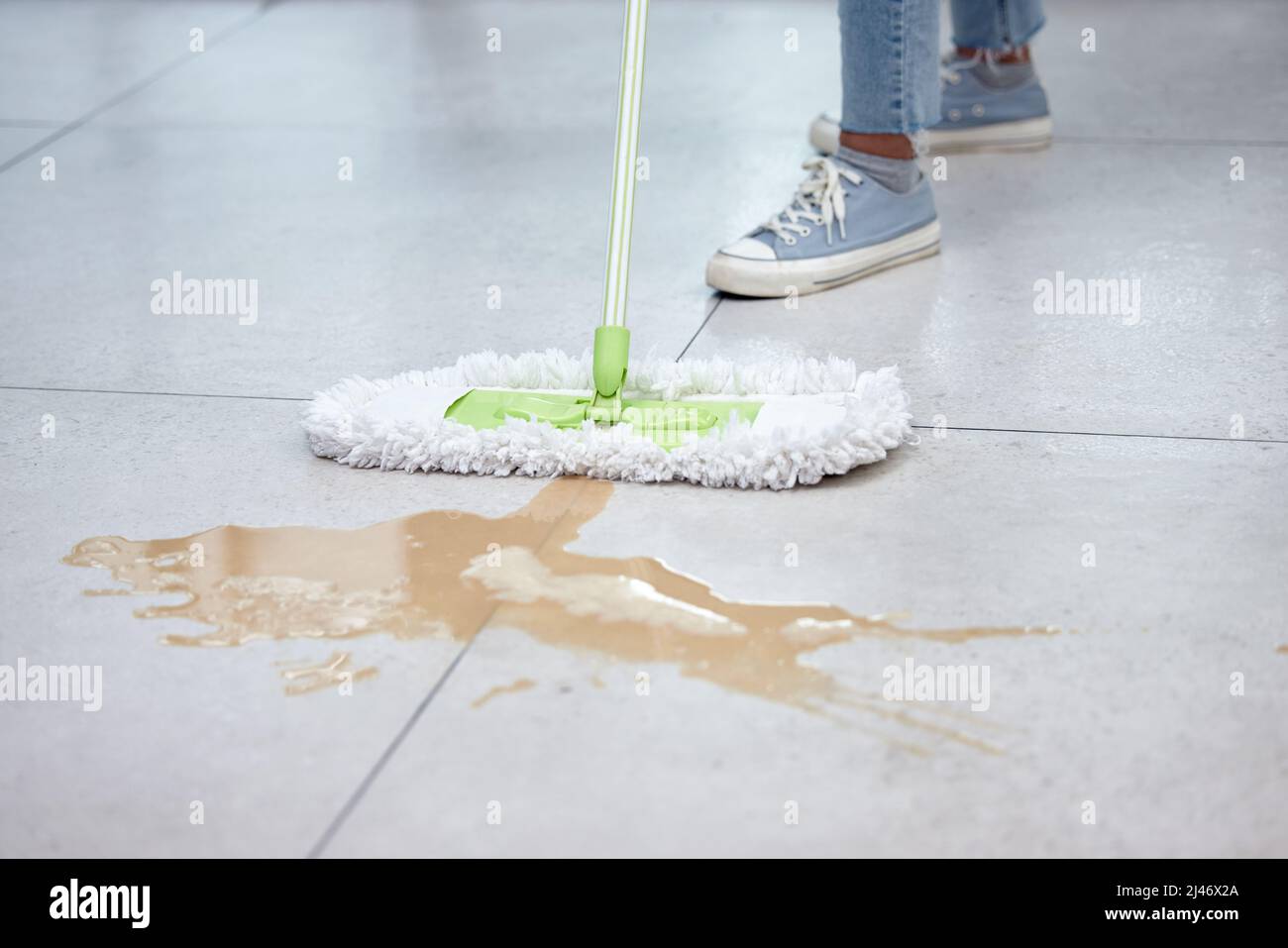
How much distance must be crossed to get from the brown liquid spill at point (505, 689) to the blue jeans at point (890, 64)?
3.52ft

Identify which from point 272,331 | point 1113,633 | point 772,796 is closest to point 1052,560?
point 1113,633

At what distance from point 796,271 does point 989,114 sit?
742mm

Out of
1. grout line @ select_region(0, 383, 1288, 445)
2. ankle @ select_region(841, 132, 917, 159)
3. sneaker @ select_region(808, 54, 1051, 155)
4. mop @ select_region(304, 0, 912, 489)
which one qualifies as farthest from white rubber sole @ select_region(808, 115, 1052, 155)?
mop @ select_region(304, 0, 912, 489)

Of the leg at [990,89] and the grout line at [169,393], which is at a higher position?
the leg at [990,89]

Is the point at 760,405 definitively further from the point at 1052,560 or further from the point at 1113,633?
the point at 1113,633

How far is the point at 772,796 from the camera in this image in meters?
0.95

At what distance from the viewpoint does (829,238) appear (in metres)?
1.88

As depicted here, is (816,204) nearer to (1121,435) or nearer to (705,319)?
(705,319)

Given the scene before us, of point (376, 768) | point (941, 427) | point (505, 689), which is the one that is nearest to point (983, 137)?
point (941, 427)

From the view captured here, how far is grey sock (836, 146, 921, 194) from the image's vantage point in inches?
75.8

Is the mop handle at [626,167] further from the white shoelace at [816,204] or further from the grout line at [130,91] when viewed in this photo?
the grout line at [130,91]

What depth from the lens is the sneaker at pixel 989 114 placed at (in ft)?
7.87

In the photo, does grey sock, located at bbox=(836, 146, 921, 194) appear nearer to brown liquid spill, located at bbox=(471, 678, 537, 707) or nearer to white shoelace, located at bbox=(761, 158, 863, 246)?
white shoelace, located at bbox=(761, 158, 863, 246)

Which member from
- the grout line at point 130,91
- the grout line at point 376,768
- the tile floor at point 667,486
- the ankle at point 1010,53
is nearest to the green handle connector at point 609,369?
the tile floor at point 667,486
